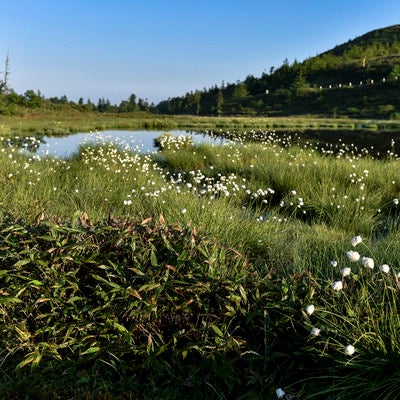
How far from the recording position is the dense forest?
246ft

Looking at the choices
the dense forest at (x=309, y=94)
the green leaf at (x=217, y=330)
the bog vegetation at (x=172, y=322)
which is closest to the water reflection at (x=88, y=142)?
the bog vegetation at (x=172, y=322)

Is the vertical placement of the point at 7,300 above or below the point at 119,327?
above

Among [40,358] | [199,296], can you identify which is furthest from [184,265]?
[40,358]

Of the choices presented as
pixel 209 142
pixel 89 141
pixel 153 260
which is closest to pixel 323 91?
pixel 209 142

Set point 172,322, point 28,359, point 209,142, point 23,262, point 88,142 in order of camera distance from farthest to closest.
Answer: point 209,142 → point 88,142 → point 172,322 → point 23,262 → point 28,359

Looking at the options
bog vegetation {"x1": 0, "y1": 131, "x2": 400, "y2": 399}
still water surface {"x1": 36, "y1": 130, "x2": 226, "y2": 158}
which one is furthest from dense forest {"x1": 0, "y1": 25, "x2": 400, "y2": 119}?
bog vegetation {"x1": 0, "y1": 131, "x2": 400, "y2": 399}

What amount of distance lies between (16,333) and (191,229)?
1700 mm

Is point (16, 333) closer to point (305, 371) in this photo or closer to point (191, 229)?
point (191, 229)

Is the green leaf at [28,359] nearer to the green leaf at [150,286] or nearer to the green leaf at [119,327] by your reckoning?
the green leaf at [119,327]

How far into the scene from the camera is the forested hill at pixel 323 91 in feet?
271

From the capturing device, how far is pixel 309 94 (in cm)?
10388

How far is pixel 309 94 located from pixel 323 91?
11.9 ft

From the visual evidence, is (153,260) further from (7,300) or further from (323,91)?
(323,91)

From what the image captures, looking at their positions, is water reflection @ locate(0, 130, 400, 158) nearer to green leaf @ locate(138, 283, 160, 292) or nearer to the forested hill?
green leaf @ locate(138, 283, 160, 292)
